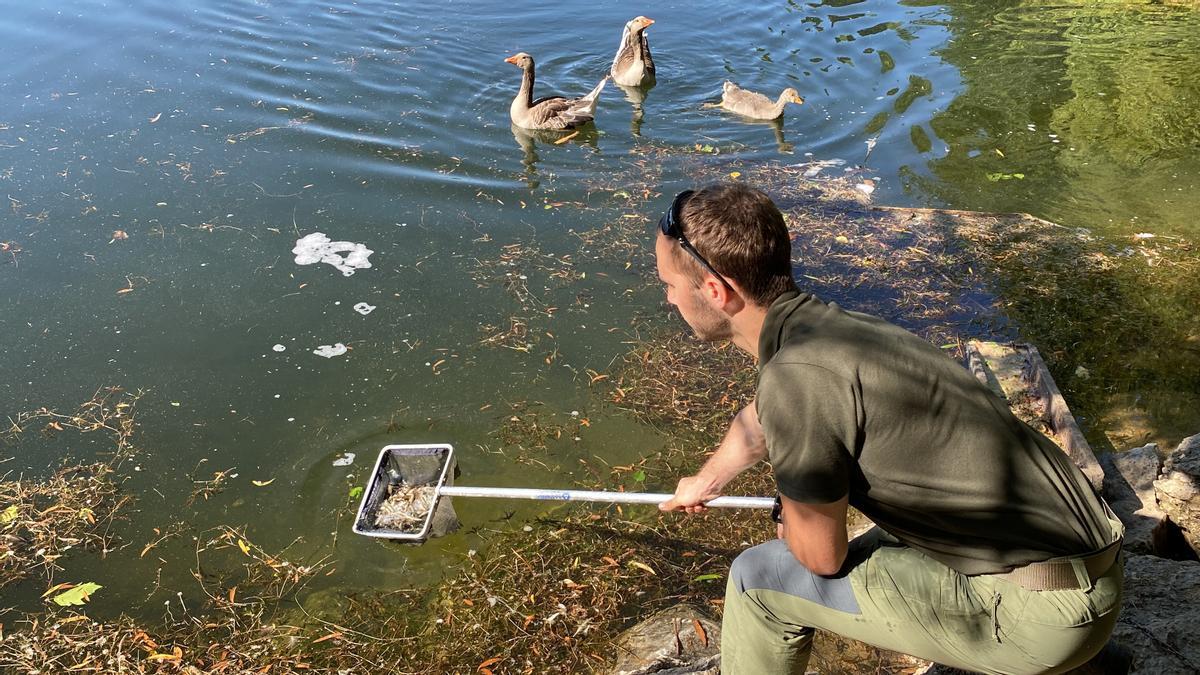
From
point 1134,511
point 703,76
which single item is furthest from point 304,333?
point 703,76

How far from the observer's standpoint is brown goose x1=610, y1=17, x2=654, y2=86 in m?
10.3

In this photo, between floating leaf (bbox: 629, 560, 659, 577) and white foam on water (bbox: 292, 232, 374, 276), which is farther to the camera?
white foam on water (bbox: 292, 232, 374, 276)

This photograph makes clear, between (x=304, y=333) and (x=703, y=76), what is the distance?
22.7 feet

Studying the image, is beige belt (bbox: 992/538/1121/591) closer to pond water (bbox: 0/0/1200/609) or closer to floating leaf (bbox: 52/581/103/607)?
pond water (bbox: 0/0/1200/609)

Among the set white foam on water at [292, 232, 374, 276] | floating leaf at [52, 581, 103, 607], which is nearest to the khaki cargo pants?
floating leaf at [52, 581, 103, 607]

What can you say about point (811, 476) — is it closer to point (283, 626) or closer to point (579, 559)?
point (579, 559)

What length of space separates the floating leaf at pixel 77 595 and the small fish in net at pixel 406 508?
4.76 feet

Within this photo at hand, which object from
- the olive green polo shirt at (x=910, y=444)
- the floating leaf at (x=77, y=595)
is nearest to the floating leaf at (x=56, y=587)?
the floating leaf at (x=77, y=595)

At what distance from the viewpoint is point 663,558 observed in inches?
171

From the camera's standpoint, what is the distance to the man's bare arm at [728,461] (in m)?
3.01

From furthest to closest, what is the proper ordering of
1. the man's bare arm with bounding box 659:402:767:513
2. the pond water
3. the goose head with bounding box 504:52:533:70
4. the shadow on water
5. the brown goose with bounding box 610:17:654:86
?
1. the brown goose with bounding box 610:17:654:86
2. the goose head with bounding box 504:52:533:70
3. the shadow on water
4. the pond water
5. the man's bare arm with bounding box 659:402:767:513

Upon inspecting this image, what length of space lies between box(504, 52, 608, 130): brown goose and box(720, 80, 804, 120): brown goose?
59.8 inches

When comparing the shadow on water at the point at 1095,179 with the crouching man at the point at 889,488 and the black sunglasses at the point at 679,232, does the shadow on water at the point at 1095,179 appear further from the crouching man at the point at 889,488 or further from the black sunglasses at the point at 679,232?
the black sunglasses at the point at 679,232

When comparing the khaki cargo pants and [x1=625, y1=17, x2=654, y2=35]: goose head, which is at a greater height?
[x1=625, y1=17, x2=654, y2=35]: goose head
